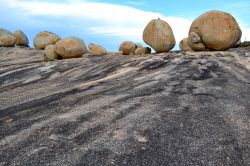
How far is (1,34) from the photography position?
1715 inches

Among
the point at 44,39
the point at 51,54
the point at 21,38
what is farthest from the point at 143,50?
the point at 21,38

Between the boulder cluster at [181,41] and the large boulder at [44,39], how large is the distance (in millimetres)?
5798

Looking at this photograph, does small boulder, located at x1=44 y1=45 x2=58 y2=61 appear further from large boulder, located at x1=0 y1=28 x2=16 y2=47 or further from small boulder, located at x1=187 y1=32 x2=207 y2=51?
large boulder, located at x1=0 y1=28 x2=16 y2=47

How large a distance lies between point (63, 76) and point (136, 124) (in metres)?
11.3

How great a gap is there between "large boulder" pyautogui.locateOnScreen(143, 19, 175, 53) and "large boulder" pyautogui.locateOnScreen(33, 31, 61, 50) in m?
14.4

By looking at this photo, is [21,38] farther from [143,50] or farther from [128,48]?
[143,50]

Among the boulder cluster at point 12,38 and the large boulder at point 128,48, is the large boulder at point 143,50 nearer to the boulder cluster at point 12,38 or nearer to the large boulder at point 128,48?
the large boulder at point 128,48

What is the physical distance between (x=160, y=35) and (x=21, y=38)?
21.9 metres

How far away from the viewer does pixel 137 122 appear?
9.28 m

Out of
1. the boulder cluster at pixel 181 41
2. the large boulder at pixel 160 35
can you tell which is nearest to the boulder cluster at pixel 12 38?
the boulder cluster at pixel 181 41

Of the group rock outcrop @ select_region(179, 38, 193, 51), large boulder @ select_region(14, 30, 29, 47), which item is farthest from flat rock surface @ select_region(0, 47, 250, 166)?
large boulder @ select_region(14, 30, 29, 47)

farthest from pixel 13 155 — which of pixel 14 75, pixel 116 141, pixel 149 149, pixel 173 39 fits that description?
pixel 173 39

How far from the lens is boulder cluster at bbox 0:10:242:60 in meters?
24.1

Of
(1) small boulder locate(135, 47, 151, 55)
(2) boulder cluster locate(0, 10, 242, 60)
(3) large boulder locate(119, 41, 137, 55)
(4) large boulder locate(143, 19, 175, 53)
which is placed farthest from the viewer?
(3) large boulder locate(119, 41, 137, 55)
